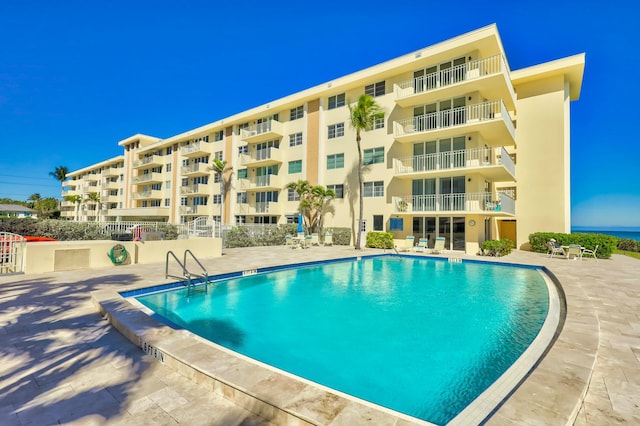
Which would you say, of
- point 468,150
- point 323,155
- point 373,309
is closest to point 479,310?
point 373,309

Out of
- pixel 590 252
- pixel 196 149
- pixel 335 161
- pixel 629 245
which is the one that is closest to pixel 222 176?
pixel 196 149

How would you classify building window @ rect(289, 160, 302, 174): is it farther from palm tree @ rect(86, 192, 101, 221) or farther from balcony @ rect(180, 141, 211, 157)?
palm tree @ rect(86, 192, 101, 221)

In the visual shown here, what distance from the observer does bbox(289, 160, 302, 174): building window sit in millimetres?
28203

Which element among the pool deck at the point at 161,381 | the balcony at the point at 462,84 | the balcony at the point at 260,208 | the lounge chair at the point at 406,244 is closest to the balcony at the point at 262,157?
the balcony at the point at 260,208

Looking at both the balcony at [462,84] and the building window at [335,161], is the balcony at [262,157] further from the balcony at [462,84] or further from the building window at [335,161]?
the balcony at [462,84]

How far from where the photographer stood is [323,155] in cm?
2653

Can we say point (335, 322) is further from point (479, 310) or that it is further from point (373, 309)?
point (479, 310)

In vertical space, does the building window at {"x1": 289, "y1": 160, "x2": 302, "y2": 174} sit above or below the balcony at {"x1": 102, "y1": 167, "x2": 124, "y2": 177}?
below

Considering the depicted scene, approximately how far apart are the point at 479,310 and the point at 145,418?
7.72m

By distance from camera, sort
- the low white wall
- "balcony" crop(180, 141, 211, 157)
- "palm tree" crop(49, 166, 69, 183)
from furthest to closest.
Answer: "palm tree" crop(49, 166, 69, 183), "balcony" crop(180, 141, 211, 157), the low white wall

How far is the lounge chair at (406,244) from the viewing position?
20.5 metres

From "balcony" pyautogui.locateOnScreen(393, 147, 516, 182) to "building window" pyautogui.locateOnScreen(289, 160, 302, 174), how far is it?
993 cm

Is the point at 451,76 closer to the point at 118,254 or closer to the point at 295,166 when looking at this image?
the point at 295,166

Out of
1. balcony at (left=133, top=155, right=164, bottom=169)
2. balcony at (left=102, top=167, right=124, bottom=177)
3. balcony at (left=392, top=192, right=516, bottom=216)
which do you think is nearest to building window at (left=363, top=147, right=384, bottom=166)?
balcony at (left=392, top=192, right=516, bottom=216)
